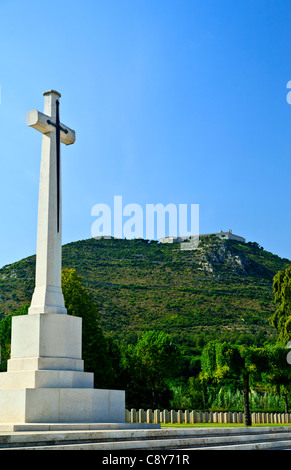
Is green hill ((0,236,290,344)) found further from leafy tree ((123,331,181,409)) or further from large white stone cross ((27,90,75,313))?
large white stone cross ((27,90,75,313))

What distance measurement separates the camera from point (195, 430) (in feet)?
40.5

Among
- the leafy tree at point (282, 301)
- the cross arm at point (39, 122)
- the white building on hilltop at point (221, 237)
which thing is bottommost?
the leafy tree at point (282, 301)

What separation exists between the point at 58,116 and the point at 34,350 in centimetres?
732

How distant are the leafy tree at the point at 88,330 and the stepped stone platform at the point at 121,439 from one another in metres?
19.7

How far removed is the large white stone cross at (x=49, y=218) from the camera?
52.3ft

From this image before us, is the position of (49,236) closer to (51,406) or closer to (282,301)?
(51,406)

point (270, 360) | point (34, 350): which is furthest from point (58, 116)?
point (270, 360)

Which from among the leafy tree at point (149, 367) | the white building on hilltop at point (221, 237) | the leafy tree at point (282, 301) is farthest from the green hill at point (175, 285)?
the leafy tree at point (282, 301)

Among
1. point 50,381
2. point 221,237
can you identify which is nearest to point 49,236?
point 50,381

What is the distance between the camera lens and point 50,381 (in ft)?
47.0

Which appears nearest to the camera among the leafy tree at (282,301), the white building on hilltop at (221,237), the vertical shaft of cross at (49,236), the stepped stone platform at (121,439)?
the stepped stone platform at (121,439)

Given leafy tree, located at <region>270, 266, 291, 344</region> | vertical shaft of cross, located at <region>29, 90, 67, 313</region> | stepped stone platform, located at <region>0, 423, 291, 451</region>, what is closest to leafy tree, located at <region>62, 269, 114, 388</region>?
leafy tree, located at <region>270, 266, 291, 344</region>

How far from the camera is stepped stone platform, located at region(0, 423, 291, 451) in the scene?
9.12 metres

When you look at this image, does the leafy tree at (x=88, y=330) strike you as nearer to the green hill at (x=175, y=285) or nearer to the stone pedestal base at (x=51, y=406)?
the stone pedestal base at (x=51, y=406)
